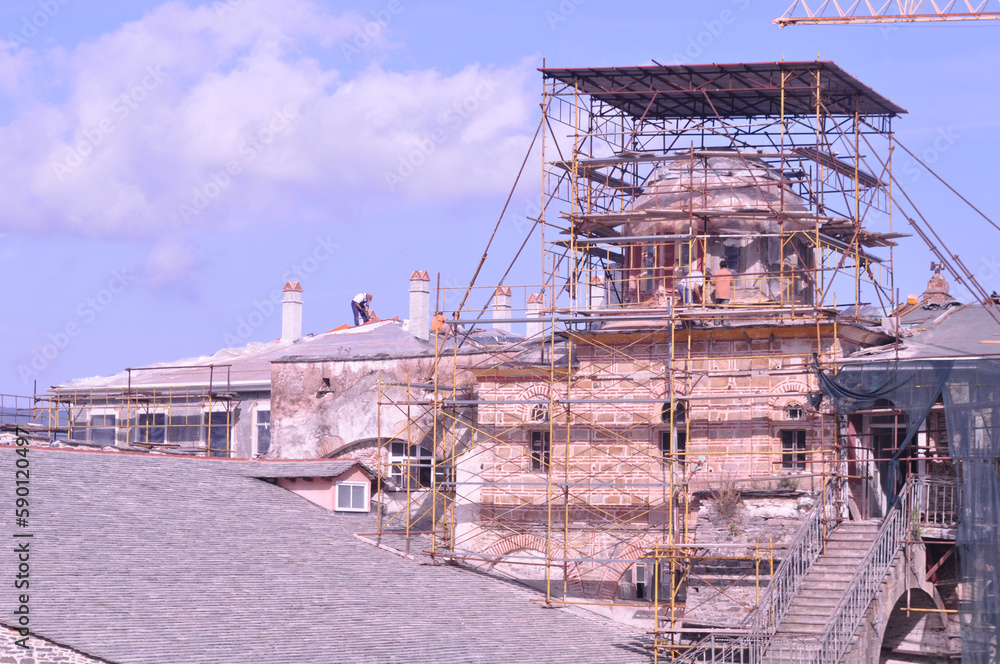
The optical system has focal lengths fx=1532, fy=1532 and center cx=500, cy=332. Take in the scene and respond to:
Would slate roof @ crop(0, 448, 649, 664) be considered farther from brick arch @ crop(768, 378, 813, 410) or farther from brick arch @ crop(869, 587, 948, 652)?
brick arch @ crop(768, 378, 813, 410)

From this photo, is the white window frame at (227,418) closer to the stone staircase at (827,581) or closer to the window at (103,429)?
the window at (103,429)

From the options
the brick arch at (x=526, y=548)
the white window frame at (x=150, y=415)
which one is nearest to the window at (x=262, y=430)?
the white window frame at (x=150, y=415)

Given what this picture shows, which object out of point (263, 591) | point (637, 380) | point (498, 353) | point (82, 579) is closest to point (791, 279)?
point (637, 380)

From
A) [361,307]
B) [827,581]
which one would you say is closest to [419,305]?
[361,307]

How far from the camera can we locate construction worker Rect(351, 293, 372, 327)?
1689 inches

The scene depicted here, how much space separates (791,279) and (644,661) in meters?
9.78

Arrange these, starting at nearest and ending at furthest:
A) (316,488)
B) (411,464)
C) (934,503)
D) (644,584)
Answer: (934,503)
(644,584)
(316,488)
(411,464)

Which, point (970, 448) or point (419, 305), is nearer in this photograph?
point (970, 448)

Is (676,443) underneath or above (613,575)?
above

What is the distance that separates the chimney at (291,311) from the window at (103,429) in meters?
5.17

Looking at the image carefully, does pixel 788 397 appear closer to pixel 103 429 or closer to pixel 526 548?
pixel 526 548

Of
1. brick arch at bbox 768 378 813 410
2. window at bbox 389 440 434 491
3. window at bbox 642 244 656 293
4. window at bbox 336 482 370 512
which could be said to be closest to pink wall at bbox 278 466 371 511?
window at bbox 336 482 370 512

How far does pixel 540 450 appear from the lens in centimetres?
3319

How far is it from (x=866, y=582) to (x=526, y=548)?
28.1 ft
